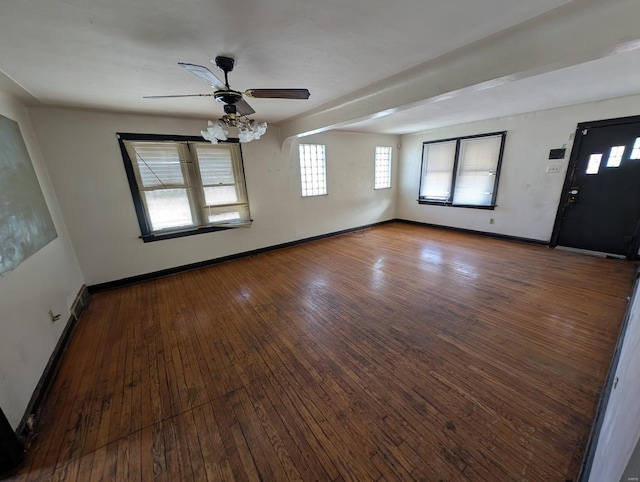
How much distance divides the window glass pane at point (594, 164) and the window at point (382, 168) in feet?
12.6

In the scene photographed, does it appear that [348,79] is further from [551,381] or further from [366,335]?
[551,381]

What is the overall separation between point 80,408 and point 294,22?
3.08 m

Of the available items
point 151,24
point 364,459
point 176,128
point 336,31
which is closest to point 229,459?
point 364,459

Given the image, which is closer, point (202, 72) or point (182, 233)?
point (202, 72)

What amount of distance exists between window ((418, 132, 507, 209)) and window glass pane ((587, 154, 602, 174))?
1261 mm

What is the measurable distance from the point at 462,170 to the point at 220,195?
5335mm

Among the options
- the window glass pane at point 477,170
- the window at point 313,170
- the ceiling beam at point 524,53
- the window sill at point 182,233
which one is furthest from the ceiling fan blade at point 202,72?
the window glass pane at point 477,170

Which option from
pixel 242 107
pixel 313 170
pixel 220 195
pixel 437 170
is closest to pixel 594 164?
pixel 437 170

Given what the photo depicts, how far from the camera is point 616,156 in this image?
3719 mm

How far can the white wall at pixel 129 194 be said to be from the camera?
10.1ft

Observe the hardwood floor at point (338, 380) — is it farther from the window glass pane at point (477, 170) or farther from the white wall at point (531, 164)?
the window glass pane at point (477, 170)

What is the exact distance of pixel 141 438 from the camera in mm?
1504

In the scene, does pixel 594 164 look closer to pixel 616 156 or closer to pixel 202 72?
A: pixel 616 156

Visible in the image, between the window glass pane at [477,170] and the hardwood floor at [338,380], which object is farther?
the window glass pane at [477,170]
